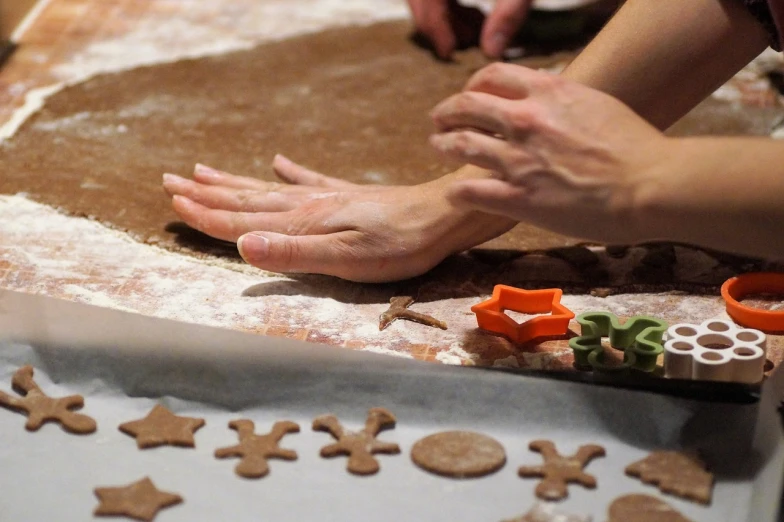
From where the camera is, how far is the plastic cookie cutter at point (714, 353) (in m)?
1.13

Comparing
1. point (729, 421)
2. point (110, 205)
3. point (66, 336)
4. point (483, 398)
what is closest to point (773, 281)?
point (729, 421)

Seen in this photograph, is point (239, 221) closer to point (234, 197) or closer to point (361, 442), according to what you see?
point (234, 197)

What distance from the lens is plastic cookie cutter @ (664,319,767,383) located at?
1127mm

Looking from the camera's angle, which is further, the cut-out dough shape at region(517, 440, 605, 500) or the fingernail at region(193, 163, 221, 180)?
the fingernail at region(193, 163, 221, 180)

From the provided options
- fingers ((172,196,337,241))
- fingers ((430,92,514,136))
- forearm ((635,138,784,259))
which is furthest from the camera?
fingers ((172,196,337,241))

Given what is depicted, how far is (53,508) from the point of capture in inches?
37.9

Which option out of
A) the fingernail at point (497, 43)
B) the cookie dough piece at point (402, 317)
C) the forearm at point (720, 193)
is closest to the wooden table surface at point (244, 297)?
the cookie dough piece at point (402, 317)

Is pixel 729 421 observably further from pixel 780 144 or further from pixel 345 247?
pixel 345 247

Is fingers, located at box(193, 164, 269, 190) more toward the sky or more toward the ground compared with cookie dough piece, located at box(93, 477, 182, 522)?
more toward the sky

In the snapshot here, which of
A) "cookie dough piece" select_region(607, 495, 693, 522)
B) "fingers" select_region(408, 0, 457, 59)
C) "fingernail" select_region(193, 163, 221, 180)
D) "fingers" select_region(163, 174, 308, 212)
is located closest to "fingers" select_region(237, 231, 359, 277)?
"fingers" select_region(163, 174, 308, 212)

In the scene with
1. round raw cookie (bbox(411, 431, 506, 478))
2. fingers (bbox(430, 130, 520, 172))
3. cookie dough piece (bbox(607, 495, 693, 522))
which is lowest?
cookie dough piece (bbox(607, 495, 693, 522))

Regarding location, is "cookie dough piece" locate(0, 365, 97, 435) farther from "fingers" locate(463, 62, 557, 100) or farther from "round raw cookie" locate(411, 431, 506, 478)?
"fingers" locate(463, 62, 557, 100)

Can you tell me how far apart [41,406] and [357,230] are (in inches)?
19.7

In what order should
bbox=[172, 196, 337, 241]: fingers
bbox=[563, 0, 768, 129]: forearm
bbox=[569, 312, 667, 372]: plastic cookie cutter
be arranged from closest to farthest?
bbox=[569, 312, 667, 372]: plastic cookie cutter, bbox=[563, 0, 768, 129]: forearm, bbox=[172, 196, 337, 241]: fingers
